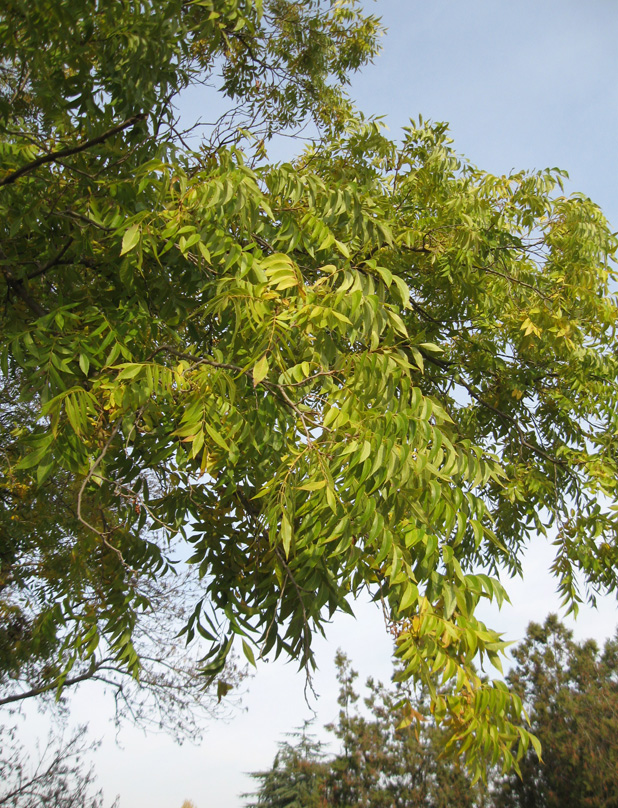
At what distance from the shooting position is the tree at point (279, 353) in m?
2.13

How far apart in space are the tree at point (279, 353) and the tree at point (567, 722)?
11.5 metres

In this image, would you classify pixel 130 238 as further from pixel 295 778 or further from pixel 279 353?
pixel 295 778

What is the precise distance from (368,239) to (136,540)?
195 centimetres

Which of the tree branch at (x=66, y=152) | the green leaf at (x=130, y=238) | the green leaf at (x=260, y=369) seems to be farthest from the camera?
the tree branch at (x=66, y=152)

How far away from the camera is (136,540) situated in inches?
132

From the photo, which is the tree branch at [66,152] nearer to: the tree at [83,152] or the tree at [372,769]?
the tree at [83,152]

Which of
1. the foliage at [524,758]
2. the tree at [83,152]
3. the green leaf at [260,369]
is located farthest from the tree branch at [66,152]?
the foliage at [524,758]

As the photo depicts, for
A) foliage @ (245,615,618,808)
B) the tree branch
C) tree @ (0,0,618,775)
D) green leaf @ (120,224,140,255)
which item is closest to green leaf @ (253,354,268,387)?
tree @ (0,0,618,775)

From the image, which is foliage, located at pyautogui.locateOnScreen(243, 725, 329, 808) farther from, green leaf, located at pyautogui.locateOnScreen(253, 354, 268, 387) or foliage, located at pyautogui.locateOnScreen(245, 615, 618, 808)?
green leaf, located at pyautogui.locateOnScreen(253, 354, 268, 387)

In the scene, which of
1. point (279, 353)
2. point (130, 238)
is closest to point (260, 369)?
point (279, 353)

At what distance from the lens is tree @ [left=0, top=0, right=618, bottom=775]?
6.99ft

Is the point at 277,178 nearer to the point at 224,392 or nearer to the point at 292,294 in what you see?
the point at 292,294

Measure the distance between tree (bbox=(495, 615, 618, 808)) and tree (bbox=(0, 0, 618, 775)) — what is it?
11532 mm

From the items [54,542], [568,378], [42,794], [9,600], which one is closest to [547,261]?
[568,378]
